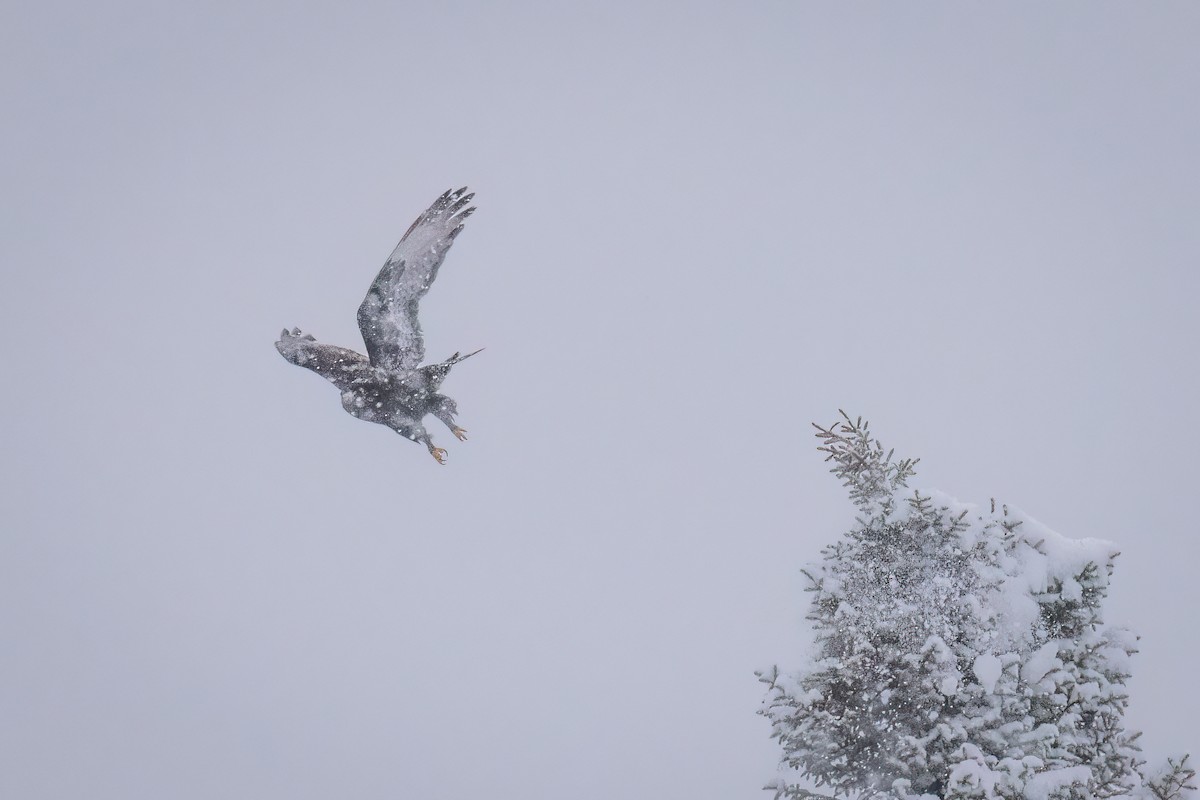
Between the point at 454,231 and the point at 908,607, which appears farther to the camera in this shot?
the point at 454,231

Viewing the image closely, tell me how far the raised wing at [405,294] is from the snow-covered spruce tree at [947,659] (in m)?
5.55

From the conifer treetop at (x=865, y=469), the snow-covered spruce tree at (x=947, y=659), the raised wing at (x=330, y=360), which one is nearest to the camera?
the snow-covered spruce tree at (x=947, y=659)

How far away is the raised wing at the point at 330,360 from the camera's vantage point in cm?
932

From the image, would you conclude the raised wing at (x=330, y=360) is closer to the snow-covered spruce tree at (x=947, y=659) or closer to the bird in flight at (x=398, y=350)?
the bird in flight at (x=398, y=350)

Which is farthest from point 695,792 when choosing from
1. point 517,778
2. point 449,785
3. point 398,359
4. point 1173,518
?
point 1173,518

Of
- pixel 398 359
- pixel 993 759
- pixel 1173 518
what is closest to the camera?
pixel 993 759

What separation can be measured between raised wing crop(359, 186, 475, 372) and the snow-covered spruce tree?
555 cm

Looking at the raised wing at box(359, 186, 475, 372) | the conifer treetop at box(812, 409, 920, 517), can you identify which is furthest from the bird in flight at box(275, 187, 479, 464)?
the conifer treetop at box(812, 409, 920, 517)

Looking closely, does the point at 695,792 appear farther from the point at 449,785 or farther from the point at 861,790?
the point at 861,790

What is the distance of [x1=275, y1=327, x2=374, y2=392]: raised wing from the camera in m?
9.32

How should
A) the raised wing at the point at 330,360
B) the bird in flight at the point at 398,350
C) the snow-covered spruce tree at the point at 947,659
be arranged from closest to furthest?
the snow-covered spruce tree at the point at 947,659 → the raised wing at the point at 330,360 → the bird in flight at the point at 398,350

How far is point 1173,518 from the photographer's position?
195250 millimetres

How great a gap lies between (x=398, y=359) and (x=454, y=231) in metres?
1.81

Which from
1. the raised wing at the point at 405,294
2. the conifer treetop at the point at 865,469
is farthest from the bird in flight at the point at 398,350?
the conifer treetop at the point at 865,469
